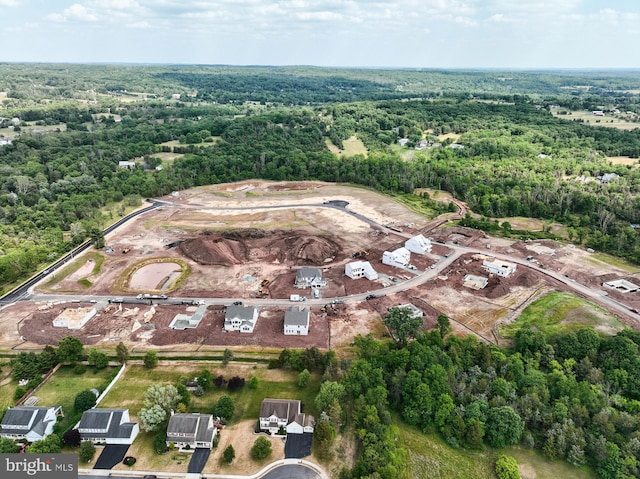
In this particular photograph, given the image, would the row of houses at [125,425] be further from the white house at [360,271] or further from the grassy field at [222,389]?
the white house at [360,271]

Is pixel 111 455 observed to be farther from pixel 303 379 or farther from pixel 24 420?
pixel 303 379

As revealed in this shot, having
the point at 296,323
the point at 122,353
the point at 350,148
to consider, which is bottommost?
the point at 122,353

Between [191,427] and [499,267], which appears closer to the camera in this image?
[191,427]

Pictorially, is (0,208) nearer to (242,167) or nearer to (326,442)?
(242,167)

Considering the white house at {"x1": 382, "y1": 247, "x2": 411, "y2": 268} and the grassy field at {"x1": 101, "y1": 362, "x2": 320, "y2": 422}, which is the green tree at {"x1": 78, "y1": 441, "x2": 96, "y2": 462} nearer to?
the grassy field at {"x1": 101, "y1": 362, "x2": 320, "y2": 422}

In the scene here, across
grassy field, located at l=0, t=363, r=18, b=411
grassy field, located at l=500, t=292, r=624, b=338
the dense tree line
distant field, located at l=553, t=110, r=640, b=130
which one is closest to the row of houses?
the dense tree line

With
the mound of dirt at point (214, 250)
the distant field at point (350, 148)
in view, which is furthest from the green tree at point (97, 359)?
the distant field at point (350, 148)

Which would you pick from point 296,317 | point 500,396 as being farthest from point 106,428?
point 500,396
